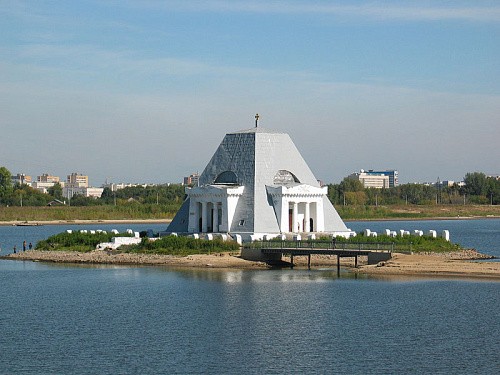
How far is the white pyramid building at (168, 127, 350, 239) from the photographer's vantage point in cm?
7838

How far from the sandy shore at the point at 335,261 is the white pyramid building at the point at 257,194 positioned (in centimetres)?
533

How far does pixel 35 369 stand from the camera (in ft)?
124

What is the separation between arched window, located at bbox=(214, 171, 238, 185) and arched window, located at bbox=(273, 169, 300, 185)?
307 centimetres

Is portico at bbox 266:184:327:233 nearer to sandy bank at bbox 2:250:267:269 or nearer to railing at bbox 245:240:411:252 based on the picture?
railing at bbox 245:240:411:252

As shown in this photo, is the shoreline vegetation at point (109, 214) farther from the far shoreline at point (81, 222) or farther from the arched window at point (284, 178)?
the arched window at point (284, 178)

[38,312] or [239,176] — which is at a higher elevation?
[239,176]

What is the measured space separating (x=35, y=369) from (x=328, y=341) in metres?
11.8

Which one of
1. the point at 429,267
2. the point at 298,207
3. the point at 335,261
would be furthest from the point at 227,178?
the point at 429,267

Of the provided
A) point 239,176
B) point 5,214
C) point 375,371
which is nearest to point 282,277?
point 239,176

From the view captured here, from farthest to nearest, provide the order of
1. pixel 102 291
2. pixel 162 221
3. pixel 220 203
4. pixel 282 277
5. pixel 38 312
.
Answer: pixel 162 221
pixel 220 203
pixel 282 277
pixel 102 291
pixel 38 312

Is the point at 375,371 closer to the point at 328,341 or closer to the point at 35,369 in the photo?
the point at 328,341

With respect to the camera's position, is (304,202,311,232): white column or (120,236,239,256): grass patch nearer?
(120,236,239,256): grass patch

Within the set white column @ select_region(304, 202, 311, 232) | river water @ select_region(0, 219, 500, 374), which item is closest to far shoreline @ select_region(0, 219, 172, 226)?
white column @ select_region(304, 202, 311, 232)

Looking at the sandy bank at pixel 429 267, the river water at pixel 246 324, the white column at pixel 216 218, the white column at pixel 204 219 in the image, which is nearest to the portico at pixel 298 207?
the white column at pixel 216 218
